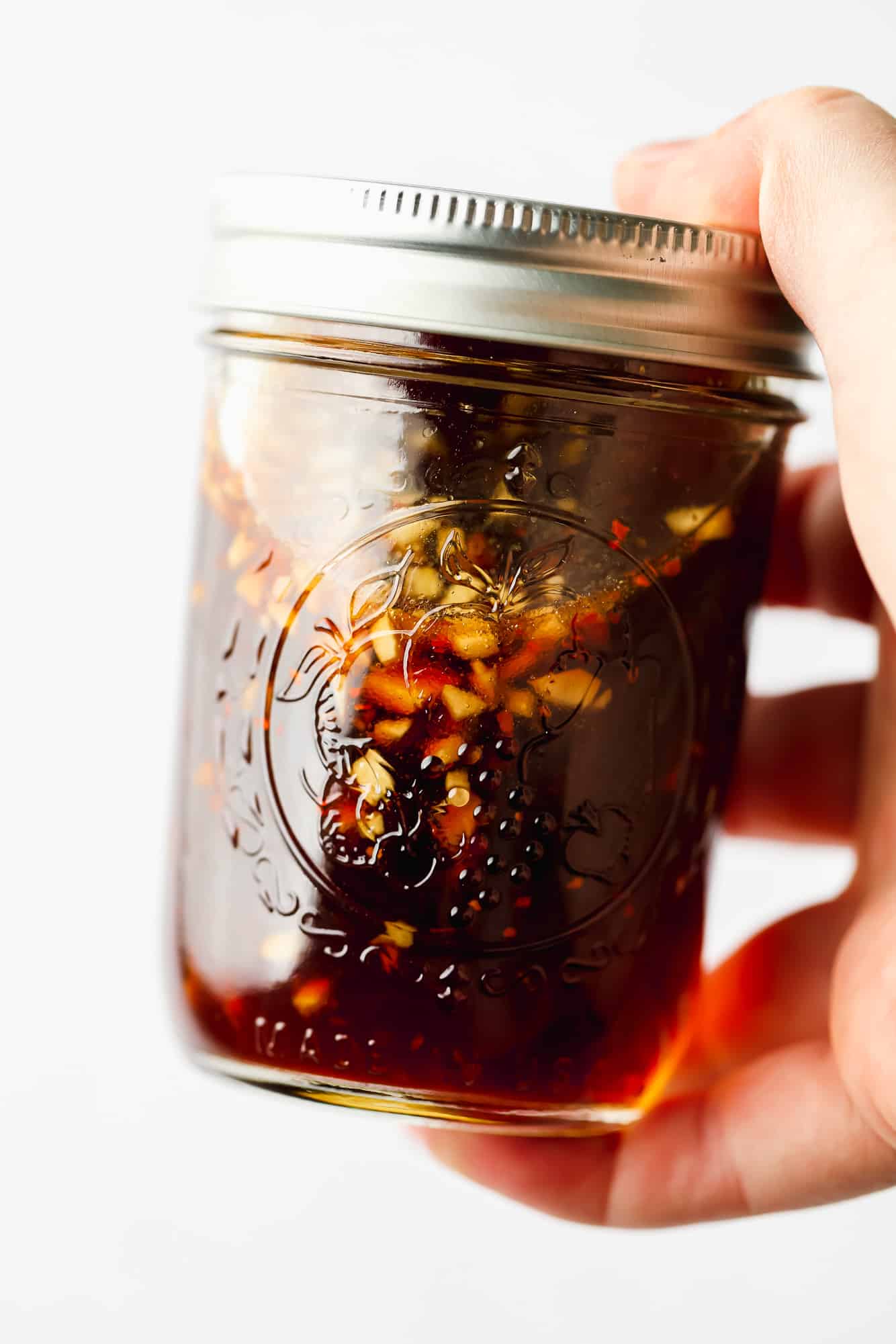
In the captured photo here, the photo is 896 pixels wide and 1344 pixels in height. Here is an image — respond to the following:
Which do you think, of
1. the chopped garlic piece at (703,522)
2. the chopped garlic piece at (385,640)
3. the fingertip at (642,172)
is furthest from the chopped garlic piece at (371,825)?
the fingertip at (642,172)

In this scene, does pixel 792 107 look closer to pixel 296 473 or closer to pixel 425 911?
pixel 296 473

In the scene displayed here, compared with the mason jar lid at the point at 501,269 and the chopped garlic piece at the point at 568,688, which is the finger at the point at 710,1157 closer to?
the chopped garlic piece at the point at 568,688

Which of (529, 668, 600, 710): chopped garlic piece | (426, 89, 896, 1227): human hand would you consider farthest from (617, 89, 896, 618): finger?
(529, 668, 600, 710): chopped garlic piece

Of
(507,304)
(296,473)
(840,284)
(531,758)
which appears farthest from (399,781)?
(840,284)

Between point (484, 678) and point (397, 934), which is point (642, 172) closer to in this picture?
point (484, 678)

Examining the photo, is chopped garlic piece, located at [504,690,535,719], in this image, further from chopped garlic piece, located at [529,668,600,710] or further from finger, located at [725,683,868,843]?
finger, located at [725,683,868,843]

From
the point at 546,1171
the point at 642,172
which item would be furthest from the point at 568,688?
the point at 546,1171
